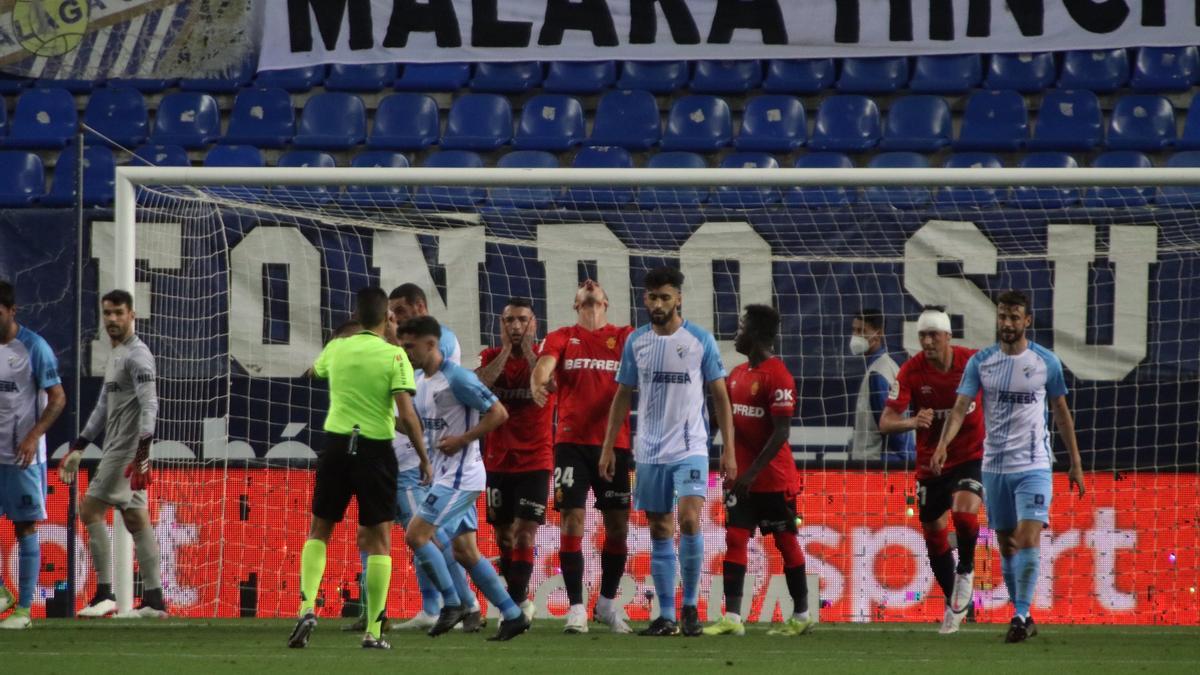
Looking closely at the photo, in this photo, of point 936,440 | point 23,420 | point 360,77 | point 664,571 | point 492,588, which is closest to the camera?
point 492,588

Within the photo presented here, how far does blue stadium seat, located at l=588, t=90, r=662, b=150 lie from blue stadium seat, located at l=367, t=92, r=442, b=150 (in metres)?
1.49

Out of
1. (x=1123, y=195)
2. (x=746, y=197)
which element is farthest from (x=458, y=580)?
(x=1123, y=195)

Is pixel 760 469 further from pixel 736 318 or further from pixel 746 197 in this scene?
pixel 746 197

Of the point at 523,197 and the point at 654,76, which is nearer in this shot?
the point at 523,197

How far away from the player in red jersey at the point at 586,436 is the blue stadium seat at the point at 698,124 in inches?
202

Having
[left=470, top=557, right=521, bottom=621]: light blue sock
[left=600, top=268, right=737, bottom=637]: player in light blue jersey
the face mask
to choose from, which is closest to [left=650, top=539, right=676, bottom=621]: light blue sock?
[left=600, top=268, right=737, bottom=637]: player in light blue jersey

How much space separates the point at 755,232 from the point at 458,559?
14.6 feet

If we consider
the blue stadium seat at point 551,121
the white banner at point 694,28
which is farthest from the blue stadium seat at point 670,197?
the white banner at point 694,28

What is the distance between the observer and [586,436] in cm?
913

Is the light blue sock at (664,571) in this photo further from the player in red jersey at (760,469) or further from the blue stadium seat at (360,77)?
the blue stadium seat at (360,77)

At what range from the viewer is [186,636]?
8375 mm

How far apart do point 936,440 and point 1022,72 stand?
6.33 meters

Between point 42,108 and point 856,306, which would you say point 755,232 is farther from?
point 42,108

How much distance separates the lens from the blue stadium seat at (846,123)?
46.0ft
